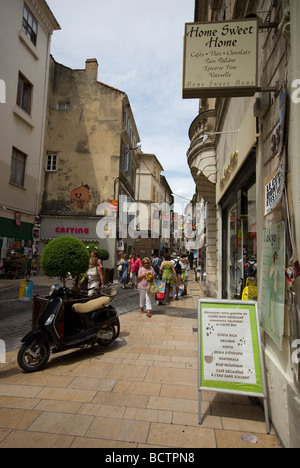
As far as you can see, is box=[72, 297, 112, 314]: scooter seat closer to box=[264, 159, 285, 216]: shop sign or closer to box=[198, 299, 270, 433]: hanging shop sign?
box=[198, 299, 270, 433]: hanging shop sign

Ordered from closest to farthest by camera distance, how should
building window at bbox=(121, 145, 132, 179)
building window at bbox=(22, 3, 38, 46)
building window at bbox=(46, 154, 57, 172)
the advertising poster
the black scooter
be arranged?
the advertising poster, the black scooter, building window at bbox=(22, 3, 38, 46), building window at bbox=(46, 154, 57, 172), building window at bbox=(121, 145, 132, 179)

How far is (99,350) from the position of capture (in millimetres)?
5441

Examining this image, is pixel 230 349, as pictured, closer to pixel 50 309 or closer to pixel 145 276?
pixel 50 309

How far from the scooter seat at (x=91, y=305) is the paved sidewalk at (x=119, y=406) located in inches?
30.1

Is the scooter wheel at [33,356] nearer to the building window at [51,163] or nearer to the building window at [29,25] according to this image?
the building window at [29,25]

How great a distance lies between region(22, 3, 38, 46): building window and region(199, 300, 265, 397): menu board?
20.8 m

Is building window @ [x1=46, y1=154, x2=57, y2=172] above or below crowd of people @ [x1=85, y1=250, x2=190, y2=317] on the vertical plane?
above

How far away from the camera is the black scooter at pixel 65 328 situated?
4383mm

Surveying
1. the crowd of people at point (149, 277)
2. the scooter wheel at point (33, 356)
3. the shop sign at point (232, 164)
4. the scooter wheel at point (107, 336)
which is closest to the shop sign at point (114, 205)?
the crowd of people at point (149, 277)

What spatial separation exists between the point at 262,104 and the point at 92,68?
23.3m

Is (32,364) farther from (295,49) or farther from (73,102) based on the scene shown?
(73,102)

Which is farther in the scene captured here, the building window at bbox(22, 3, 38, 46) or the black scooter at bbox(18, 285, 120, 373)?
the building window at bbox(22, 3, 38, 46)

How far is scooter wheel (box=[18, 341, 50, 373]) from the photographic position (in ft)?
14.0

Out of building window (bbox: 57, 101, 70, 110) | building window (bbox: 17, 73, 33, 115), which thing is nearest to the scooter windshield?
building window (bbox: 17, 73, 33, 115)
